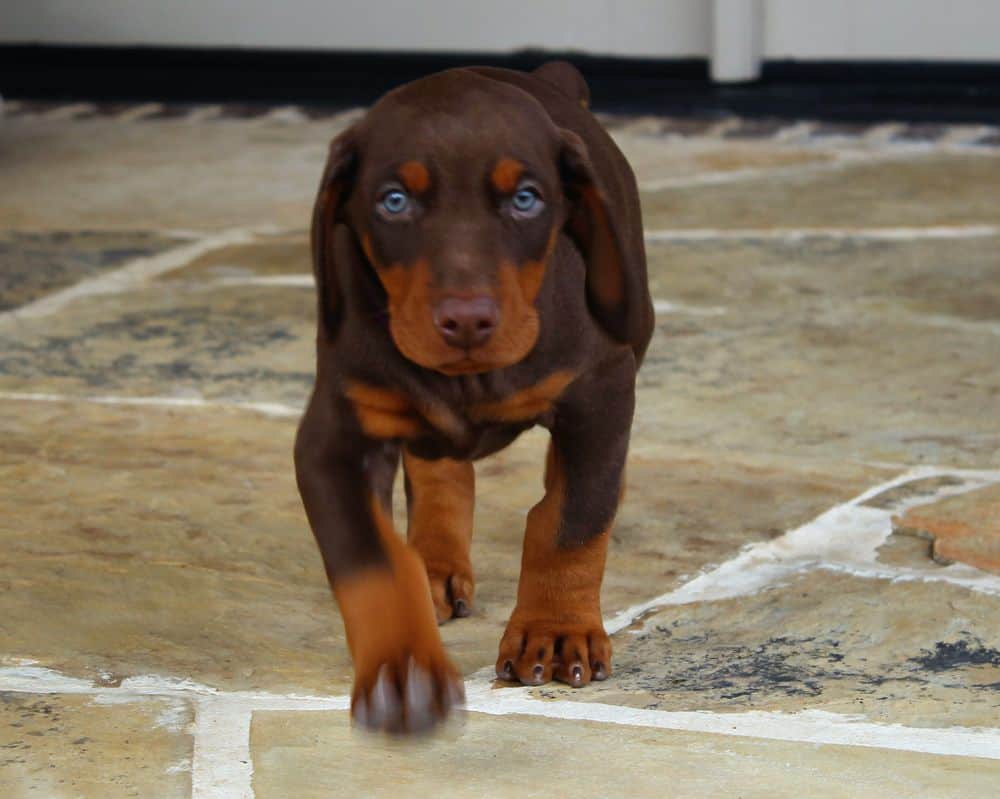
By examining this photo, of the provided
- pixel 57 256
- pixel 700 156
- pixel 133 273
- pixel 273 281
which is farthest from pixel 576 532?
pixel 700 156

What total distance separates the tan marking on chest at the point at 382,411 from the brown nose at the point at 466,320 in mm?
352

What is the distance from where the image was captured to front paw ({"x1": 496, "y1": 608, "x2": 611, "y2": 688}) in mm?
2887

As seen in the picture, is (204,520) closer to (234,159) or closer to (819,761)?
(819,761)

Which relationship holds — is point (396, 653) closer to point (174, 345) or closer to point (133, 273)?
point (174, 345)

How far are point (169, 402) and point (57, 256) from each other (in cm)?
183

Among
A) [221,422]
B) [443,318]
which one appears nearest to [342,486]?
[443,318]

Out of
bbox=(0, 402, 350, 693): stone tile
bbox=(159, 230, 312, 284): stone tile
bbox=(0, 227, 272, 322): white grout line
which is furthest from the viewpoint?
bbox=(159, 230, 312, 284): stone tile

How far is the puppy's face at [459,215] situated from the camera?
2.58 meters

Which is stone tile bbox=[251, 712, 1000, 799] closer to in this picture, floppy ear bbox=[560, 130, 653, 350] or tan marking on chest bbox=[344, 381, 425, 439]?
tan marking on chest bbox=[344, 381, 425, 439]

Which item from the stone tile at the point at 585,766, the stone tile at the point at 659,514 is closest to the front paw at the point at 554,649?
the stone tile at the point at 659,514

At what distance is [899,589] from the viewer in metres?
3.16

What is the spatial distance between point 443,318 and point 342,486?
419 mm

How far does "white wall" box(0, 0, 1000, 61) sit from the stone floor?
1.59 metres

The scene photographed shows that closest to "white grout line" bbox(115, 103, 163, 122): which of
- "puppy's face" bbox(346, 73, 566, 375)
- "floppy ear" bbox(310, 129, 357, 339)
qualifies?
"floppy ear" bbox(310, 129, 357, 339)
